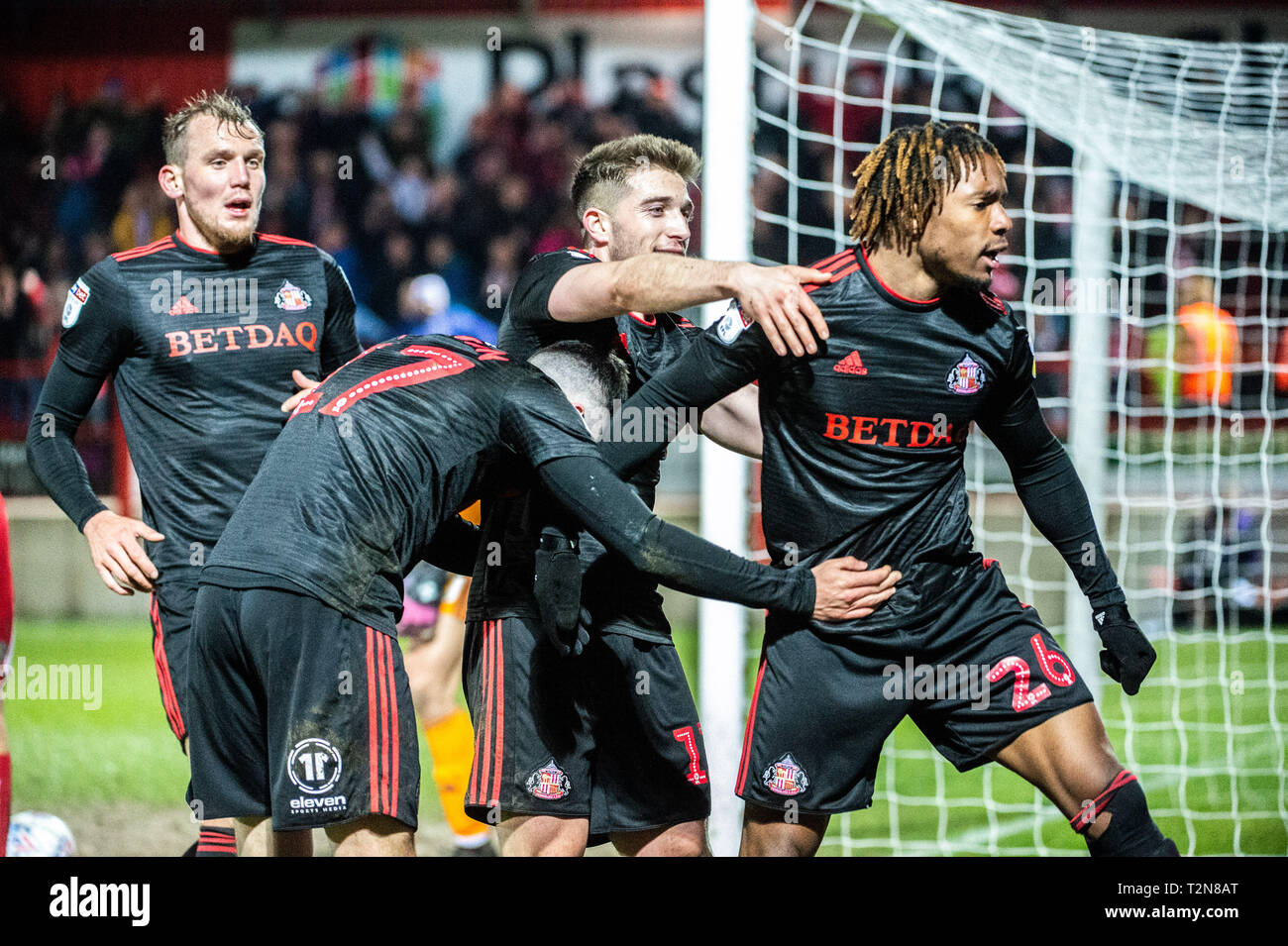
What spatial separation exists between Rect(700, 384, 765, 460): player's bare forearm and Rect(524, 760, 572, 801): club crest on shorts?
0.96 m

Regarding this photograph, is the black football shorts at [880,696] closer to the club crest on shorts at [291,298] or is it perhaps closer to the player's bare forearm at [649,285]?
the player's bare forearm at [649,285]

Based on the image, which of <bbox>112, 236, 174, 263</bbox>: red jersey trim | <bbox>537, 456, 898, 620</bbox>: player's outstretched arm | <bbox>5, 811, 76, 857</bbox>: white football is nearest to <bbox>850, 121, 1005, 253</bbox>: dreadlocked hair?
<bbox>537, 456, 898, 620</bbox>: player's outstretched arm

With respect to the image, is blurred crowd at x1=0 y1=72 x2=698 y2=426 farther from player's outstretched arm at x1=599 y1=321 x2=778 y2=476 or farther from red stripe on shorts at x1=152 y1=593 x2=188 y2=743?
player's outstretched arm at x1=599 y1=321 x2=778 y2=476

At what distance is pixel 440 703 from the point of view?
481 cm

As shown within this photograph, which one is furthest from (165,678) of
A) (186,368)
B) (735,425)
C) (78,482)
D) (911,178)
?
(911,178)

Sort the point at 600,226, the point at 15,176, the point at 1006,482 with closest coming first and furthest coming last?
the point at 600,226 < the point at 1006,482 < the point at 15,176

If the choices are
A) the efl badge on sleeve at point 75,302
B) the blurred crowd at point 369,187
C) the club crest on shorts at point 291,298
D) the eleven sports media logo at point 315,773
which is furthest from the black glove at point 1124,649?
the blurred crowd at point 369,187

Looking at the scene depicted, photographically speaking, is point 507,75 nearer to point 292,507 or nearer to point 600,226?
point 600,226

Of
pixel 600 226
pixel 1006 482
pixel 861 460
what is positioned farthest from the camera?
pixel 1006 482

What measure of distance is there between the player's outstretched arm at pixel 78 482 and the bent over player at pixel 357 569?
663 mm

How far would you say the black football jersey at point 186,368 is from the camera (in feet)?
11.1

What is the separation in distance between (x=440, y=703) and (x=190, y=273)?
6.58 ft

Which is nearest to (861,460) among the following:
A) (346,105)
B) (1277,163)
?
(1277,163)

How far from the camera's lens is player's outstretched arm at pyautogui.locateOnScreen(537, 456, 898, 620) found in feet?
8.68
